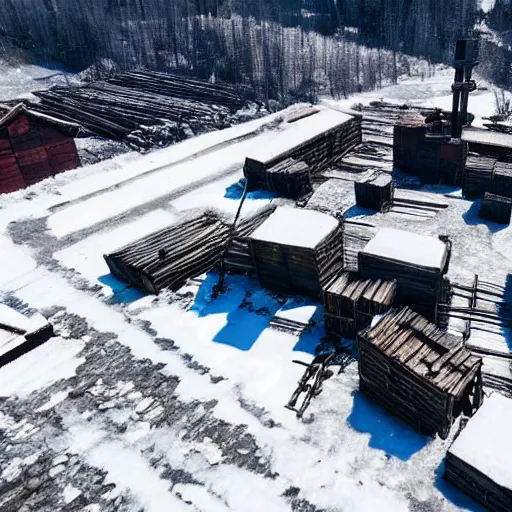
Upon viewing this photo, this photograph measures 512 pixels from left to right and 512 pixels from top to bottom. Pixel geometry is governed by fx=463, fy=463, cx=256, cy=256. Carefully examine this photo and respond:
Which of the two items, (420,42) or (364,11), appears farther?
(364,11)

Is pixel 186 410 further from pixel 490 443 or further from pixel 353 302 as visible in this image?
pixel 490 443

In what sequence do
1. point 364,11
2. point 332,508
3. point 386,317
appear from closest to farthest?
1. point 332,508
2. point 386,317
3. point 364,11

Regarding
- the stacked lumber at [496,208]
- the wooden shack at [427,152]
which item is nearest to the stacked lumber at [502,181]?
the stacked lumber at [496,208]

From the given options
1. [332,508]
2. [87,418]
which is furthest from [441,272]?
[87,418]

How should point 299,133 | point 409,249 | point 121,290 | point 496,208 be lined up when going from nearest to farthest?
point 409,249 < point 121,290 < point 496,208 < point 299,133

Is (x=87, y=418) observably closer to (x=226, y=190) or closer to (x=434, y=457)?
(x=434, y=457)

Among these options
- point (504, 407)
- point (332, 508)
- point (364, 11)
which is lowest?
point (332, 508)

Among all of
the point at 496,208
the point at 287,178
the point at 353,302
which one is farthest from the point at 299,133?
the point at 353,302
